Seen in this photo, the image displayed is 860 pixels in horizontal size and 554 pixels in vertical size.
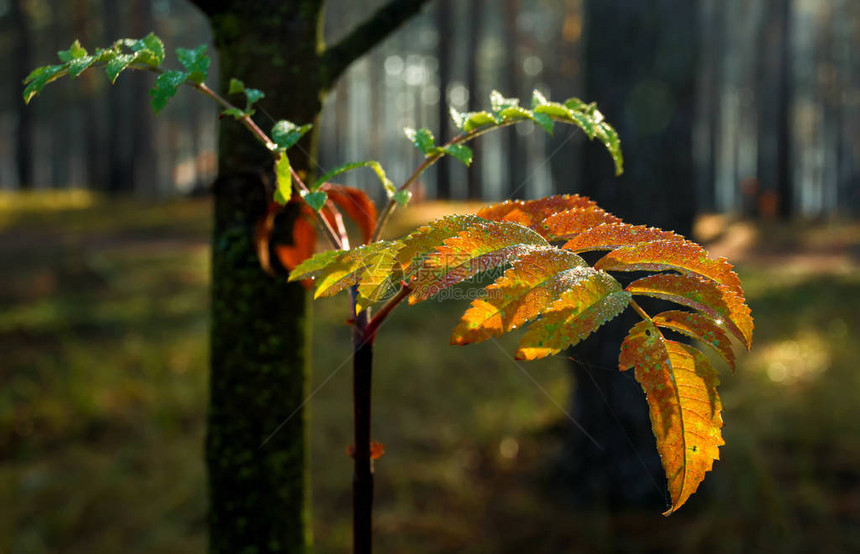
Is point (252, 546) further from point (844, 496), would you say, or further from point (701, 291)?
point (844, 496)

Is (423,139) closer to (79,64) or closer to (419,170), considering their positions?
(419,170)

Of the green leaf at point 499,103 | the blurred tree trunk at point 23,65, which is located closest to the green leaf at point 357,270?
the green leaf at point 499,103

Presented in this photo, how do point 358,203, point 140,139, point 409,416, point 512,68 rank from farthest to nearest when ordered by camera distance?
point 512,68
point 140,139
point 409,416
point 358,203

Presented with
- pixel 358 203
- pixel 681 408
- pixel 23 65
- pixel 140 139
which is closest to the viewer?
pixel 681 408

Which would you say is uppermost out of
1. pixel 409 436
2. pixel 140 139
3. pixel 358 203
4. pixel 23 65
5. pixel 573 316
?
pixel 23 65

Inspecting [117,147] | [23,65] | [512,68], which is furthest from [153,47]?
[512,68]

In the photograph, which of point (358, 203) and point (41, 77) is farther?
point (358, 203)
